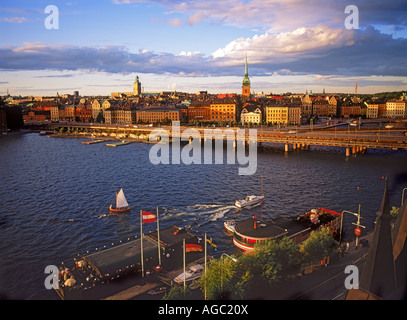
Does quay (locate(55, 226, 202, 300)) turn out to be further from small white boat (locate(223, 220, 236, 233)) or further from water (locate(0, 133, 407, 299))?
small white boat (locate(223, 220, 236, 233))

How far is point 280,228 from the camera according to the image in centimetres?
2641

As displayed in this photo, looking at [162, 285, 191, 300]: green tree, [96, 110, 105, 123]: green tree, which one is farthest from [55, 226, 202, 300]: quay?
[96, 110, 105, 123]: green tree

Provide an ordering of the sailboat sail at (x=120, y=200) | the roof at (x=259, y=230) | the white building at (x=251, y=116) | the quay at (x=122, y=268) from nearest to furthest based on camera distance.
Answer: the quay at (x=122, y=268) < the roof at (x=259, y=230) < the sailboat sail at (x=120, y=200) < the white building at (x=251, y=116)

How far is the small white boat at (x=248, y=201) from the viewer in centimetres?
3662

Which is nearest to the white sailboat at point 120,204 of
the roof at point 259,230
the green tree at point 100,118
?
the roof at point 259,230

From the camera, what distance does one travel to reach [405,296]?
6680 mm

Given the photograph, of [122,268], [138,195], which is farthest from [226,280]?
[138,195]

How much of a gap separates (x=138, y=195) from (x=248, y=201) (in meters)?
13.9

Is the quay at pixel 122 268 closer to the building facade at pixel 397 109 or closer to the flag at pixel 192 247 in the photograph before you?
the flag at pixel 192 247

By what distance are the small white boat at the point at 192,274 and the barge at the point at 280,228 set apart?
172 inches

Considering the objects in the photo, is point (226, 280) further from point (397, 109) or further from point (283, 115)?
point (397, 109)
